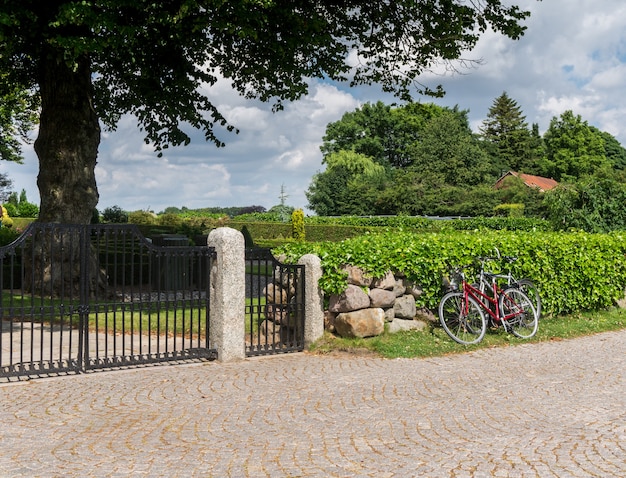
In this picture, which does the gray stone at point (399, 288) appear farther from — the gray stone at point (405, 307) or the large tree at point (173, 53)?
the large tree at point (173, 53)

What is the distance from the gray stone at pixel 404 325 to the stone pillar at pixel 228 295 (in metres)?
2.45

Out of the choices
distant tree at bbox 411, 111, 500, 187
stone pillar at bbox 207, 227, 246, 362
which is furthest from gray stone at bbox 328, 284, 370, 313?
distant tree at bbox 411, 111, 500, 187

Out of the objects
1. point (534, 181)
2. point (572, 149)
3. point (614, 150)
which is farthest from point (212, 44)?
point (614, 150)

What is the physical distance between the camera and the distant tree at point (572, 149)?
75.1 m

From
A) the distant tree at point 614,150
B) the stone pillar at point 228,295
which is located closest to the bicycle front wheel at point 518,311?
the stone pillar at point 228,295

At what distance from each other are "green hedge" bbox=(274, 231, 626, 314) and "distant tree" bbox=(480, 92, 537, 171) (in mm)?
66895

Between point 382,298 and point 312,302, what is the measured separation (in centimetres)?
110

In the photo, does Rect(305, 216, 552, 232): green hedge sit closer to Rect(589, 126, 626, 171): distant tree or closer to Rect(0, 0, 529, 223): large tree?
Rect(0, 0, 529, 223): large tree

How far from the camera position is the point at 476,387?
805 centimetres

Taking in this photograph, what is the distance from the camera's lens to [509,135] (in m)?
81.8

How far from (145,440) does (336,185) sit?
64.1 m

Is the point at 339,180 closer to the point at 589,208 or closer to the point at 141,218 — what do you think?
the point at 141,218

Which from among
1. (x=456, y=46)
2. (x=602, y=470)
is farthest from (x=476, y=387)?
(x=456, y=46)

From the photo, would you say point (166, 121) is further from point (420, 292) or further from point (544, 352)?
point (544, 352)
